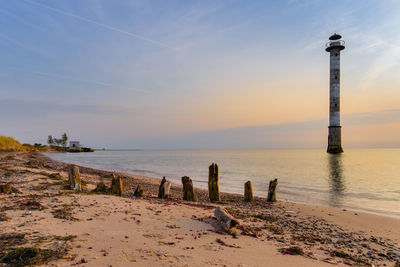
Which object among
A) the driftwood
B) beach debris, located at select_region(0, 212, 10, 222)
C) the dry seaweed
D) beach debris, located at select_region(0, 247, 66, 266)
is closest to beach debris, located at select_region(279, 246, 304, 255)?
the dry seaweed

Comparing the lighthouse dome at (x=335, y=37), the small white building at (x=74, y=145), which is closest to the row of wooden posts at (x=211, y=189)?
the lighthouse dome at (x=335, y=37)

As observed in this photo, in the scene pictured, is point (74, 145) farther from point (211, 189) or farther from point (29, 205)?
point (29, 205)

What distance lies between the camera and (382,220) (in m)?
10.9

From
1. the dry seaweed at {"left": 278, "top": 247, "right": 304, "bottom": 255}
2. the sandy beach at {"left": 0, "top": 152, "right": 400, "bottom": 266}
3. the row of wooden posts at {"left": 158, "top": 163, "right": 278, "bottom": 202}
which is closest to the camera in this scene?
the sandy beach at {"left": 0, "top": 152, "right": 400, "bottom": 266}

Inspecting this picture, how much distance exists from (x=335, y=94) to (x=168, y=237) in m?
67.5

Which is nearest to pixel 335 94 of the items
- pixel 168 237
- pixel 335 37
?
pixel 335 37

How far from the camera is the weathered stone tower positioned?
61656 mm

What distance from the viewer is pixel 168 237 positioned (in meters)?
5.98

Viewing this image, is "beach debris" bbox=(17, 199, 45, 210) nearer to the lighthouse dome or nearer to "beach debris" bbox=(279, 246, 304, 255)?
"beach debris" bbox=(279, 246, 304, 255)

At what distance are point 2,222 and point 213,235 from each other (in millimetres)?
5522

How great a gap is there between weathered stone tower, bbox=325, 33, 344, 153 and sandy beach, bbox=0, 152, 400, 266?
5914 centimetres

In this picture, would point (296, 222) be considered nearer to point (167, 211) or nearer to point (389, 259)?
point (389, 259)

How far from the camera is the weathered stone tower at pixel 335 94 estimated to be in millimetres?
61656

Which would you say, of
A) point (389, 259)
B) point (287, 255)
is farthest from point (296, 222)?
point (287, 255)
